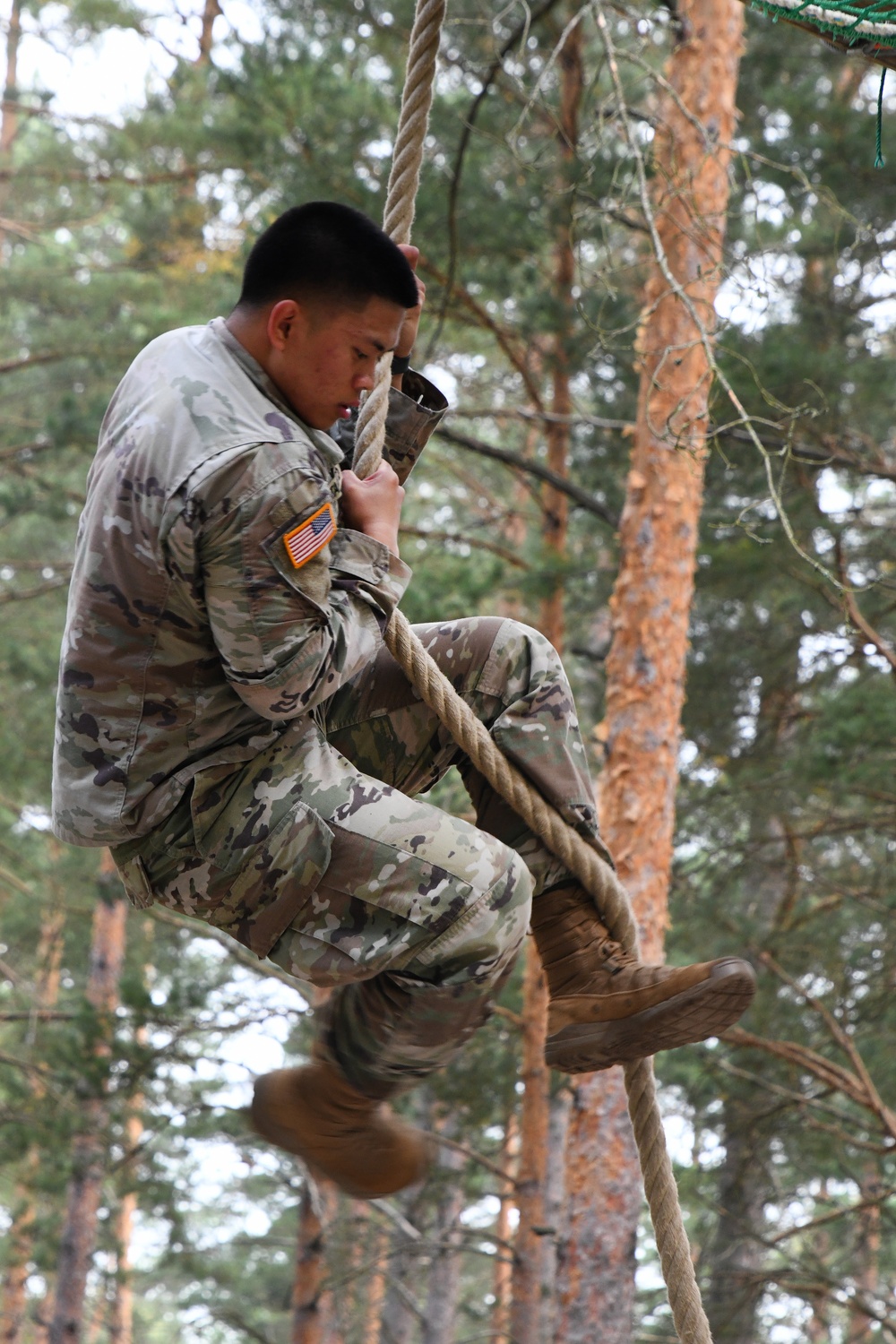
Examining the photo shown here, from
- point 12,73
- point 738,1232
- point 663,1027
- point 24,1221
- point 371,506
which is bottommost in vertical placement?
point 663,1027

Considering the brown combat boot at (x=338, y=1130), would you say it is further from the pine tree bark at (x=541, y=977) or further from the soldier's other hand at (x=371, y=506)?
the pine tree bark at (x=541, y=977)

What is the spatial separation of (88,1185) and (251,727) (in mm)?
10591

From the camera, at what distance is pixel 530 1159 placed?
891 centimetres

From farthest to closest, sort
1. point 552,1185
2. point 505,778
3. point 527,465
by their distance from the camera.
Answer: point 552,1185
point 527,465
point 505,778

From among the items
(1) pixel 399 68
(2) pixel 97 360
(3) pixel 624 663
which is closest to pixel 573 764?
(3) pixel 624 663

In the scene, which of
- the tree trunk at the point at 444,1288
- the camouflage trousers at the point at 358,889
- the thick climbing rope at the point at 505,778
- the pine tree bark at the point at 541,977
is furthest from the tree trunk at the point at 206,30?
the camouflage trousers at the point at 358,889

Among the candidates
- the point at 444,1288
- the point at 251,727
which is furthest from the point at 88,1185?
the point at 251,727

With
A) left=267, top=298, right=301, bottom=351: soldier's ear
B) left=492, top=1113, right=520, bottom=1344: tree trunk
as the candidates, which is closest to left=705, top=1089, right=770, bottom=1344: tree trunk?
left=492, top=1113, right=520, bottom=1344: tree trunk

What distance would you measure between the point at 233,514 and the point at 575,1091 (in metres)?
4.72

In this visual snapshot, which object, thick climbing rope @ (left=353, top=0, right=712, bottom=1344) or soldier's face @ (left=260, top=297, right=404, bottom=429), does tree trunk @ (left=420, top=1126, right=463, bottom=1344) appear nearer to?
thick climbing rope @ (left=353, top=0, right=712, bottom=1344)

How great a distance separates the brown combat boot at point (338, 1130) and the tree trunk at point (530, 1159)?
591 cm

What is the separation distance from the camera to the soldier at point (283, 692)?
82.4 inches

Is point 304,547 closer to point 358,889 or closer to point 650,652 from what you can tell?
point 358,889

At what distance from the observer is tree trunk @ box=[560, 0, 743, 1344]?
19.8 feet
